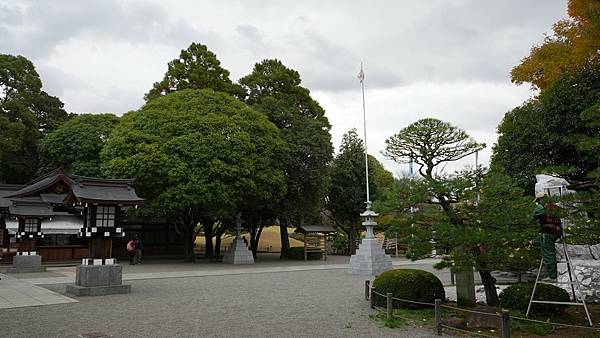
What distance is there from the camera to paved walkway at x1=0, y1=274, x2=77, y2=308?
473 inches

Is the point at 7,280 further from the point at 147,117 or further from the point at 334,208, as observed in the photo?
the point at 334,208

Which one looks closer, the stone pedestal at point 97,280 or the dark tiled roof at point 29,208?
the stone pedestal at point 97,280

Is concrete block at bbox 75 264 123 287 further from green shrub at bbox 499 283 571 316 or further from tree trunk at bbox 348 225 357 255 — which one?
tree trunk at bbox 348 225 357 255

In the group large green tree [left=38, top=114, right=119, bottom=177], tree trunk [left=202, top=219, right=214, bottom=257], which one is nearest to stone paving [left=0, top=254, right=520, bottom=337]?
tree trunk [left=202, top=219, right=214, bottom=257]

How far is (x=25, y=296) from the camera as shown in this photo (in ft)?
43.4

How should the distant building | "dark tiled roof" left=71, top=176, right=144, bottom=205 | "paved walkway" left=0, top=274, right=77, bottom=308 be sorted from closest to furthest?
1. "paved walkway" left=0, top=274, right=77, bottom=308
2. "dark tiled roof" left=71, top=176, right=144, bottom=205
3. the distant building

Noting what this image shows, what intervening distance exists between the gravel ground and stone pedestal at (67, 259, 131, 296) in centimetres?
53

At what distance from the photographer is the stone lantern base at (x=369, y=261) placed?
2095cm

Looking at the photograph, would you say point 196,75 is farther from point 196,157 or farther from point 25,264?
point 25,264

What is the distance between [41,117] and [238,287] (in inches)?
1310

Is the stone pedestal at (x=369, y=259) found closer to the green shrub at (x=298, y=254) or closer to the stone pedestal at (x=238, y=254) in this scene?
the stone pedestal at (x=238, y=254)

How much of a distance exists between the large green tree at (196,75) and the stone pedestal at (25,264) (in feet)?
58.0

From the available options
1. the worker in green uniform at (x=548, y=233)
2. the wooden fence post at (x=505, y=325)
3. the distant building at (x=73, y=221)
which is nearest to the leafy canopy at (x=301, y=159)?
the distant building at (x=73, y=221)

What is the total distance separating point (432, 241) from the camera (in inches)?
373
